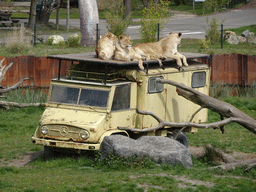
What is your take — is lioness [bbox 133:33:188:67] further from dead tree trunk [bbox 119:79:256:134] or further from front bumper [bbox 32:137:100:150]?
front bumper [bbox 32:137:100:150]

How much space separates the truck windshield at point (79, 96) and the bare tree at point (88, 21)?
544 inches

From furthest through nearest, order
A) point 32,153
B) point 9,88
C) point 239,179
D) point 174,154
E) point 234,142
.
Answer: point 9,88 < point 234,142 < point 32,153 < point 174,154 < point 239,179

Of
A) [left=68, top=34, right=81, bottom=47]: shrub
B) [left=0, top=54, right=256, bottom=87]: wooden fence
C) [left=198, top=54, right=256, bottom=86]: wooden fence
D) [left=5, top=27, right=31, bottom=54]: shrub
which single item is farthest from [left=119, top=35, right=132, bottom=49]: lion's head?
[left=68, top=34, right=81, bottom=47]: shrub

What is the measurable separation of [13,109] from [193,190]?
402 inches

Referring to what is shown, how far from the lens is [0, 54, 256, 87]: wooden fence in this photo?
18406 mm

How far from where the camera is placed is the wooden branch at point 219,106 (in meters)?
11.0

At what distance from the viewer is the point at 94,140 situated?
10.2 meters

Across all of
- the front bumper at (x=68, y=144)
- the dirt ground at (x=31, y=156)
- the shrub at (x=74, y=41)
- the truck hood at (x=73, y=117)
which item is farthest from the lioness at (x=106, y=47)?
the shrub at (x=74, y=41)

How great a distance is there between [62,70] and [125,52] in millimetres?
8327

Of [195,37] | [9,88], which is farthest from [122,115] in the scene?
[195,37]

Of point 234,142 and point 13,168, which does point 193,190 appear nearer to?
point 13,168

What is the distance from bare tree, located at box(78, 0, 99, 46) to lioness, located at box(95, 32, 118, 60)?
13257 mm

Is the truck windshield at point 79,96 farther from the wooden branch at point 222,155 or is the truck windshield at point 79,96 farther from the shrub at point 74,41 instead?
the shrub at point 74,41

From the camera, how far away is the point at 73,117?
10.5 meters
